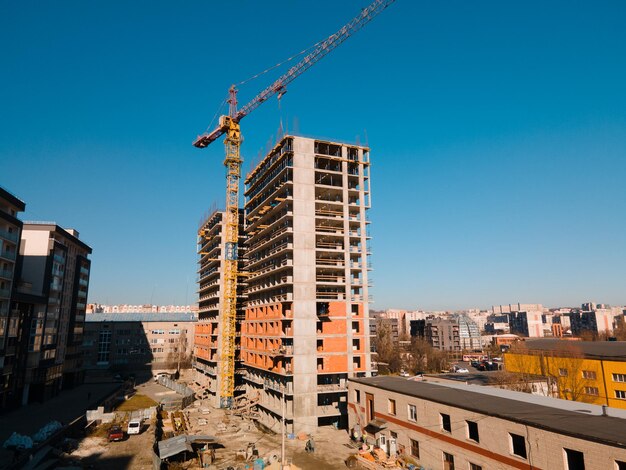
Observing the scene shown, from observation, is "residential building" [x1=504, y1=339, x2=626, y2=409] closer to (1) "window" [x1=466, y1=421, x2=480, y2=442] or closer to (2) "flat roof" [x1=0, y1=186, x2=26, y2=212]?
(1) "window" [x1=466, y1=421, x2=480, y2=442]

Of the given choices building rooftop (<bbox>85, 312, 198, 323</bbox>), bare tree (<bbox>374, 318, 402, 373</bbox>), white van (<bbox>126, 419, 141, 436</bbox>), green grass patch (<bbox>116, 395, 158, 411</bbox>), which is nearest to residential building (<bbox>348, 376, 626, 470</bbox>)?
white van (<bbox>126, 419, 141, 436</bbox>)

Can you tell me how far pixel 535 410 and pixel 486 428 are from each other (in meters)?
4.32

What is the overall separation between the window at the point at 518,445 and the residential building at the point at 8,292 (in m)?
63.7

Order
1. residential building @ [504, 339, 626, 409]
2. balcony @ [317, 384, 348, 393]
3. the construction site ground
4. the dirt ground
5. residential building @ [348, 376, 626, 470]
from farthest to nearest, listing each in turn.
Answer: residential building @ [504, 339, 626, 409]
balcony @ [317, 384, 348, 393]
the construction site ground
the dirt ground
residential building @ [348, 376, 626, 470]

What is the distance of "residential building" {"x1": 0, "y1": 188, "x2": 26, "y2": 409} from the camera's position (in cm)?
5841

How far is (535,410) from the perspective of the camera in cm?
3291

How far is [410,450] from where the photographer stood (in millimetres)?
40281

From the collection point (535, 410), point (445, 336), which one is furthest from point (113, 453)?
point (445, 336)

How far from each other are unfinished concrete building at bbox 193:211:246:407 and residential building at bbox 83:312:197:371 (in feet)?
84.4

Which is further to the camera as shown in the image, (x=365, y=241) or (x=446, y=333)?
(x=446, y=333)

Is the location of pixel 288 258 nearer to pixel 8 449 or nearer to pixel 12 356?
pixel 8 449

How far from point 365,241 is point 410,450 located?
3313 centimetres

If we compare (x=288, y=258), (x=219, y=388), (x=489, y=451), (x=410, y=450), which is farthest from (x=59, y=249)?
(x=489, y=451)

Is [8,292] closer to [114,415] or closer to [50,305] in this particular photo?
[50,305]
